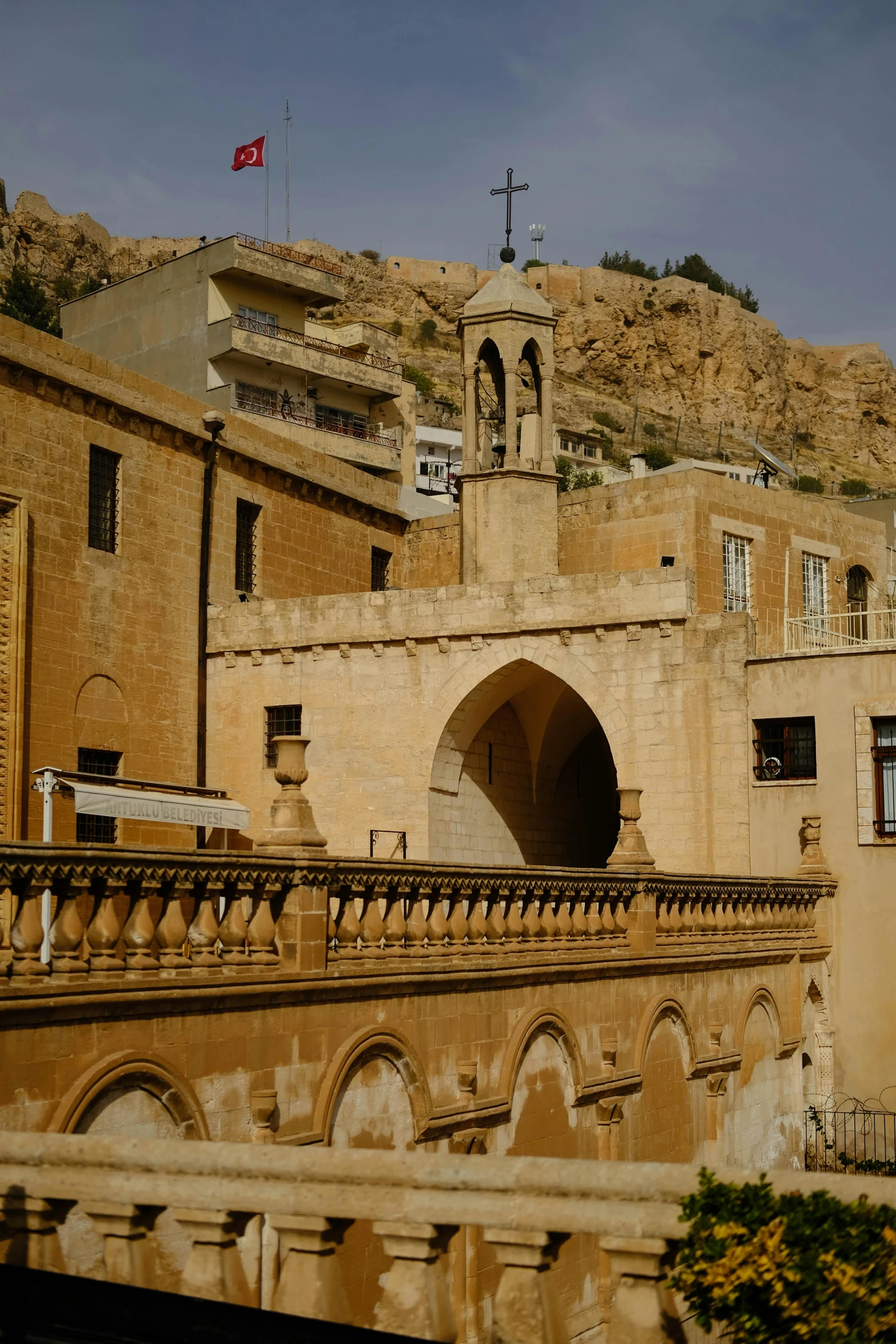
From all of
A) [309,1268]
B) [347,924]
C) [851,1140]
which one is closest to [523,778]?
[851,1140]

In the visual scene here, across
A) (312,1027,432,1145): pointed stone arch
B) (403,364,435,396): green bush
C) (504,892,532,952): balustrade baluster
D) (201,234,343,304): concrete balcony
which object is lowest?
(312,1027,432,1145): pointed stone arch

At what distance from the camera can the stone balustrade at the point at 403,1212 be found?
4941mm

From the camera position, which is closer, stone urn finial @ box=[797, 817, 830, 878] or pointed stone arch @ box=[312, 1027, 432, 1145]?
pointed stone arch @ box=[312, 1027, 432, 1145]

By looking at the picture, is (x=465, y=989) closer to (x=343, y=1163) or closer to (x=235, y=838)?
(x=343, y=1163)

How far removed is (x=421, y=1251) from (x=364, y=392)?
52835 mm

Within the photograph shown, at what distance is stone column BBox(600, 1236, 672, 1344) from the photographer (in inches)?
A: 195

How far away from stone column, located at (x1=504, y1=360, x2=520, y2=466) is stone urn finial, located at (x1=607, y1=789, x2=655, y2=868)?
1114 cm

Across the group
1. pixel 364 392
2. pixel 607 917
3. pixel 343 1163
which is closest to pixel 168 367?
pixel 364 392

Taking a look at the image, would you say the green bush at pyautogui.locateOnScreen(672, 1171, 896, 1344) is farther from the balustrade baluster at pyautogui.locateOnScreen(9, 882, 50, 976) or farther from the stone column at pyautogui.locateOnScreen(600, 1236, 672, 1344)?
the balustrade baluster at pyautogui.locateOnScreen(9, 882, 50, 976)

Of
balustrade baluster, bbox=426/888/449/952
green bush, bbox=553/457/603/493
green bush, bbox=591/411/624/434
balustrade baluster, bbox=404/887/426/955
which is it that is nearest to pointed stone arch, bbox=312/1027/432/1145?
balustrade baluster, bbox=404/887/426/955

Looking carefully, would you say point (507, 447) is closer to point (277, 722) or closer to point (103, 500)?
point (277, 722)

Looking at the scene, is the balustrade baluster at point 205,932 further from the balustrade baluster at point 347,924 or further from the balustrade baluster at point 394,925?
the balustrade baluster at point 394,925

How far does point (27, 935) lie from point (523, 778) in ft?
59.2

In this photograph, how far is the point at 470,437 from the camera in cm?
2720
